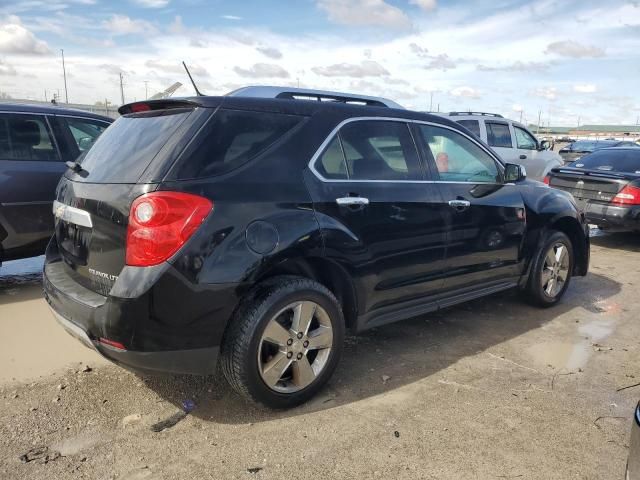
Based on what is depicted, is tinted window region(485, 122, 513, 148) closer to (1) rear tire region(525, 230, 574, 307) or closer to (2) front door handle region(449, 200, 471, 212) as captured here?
(1) rear tire region(525, 230, 574, 307)

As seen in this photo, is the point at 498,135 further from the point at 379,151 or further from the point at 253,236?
the point at 253,236

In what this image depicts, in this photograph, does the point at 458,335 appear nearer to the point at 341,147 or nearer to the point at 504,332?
the point at 504,332

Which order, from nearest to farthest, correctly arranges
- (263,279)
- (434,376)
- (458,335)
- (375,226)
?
(263,279) < (375,226) < (434,376) < (458,335)

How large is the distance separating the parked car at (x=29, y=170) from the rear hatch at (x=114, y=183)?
1.99m

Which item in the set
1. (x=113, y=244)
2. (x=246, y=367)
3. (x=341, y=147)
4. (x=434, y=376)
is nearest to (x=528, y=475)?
(x=434, y=376)

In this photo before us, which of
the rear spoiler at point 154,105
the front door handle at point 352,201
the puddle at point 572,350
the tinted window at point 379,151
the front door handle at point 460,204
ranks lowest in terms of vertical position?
the puddle at point 572,350

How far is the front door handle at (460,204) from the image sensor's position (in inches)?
160

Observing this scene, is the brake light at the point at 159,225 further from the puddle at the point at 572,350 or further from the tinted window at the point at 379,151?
the puddle at the point at 572,350

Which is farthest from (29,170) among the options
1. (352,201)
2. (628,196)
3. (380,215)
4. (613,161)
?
(613,161)

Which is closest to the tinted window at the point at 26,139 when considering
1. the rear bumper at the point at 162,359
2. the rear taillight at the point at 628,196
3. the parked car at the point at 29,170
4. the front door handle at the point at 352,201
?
the parked car at the point at 29,170

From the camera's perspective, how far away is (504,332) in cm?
464

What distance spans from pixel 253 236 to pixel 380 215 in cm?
99

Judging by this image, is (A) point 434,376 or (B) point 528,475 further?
(A) point 434,376

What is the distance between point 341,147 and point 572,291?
3789mm
